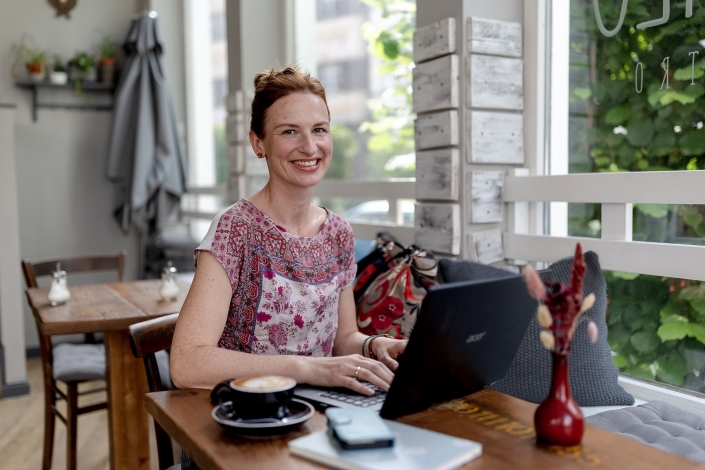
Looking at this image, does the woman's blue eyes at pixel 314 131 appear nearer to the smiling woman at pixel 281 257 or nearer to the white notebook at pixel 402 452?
the smiling woman at pixel 281 257

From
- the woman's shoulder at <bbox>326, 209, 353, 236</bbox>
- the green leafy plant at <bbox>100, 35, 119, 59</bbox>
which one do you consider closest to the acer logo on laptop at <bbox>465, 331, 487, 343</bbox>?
the woman's shoulder at <bbox>326, 209, 353, 236</bbox>

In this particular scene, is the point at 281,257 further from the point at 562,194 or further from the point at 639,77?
the point at 639,77

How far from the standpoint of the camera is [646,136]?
6.23 feet

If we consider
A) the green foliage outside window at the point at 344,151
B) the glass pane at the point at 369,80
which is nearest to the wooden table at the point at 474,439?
the glass pane at the point at 369,80

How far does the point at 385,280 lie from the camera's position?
7.11 ft

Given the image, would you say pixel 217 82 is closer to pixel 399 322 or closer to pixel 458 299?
pixel 399 322

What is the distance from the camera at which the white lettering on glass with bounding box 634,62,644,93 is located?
1.91 meters

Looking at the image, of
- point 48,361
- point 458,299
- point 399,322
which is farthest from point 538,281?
point 48,361

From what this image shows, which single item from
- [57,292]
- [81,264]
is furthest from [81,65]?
[57,292]

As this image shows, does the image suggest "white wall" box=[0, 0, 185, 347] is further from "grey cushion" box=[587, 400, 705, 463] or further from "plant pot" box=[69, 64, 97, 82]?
"grey cushion" box=[587, 400, 705, 463]

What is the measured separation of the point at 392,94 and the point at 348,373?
2197 millimetres

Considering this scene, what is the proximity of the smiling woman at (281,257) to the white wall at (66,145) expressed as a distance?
12.4ft

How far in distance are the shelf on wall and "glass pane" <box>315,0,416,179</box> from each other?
1916mm

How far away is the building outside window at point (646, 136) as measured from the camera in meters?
1.78
